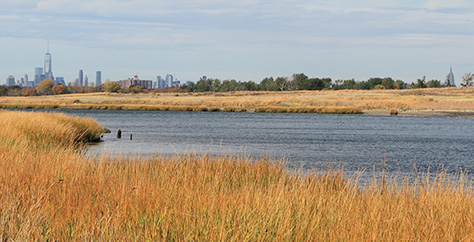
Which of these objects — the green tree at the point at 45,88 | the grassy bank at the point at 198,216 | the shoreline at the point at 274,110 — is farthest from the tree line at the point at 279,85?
the grassy bank at the point at 198,216

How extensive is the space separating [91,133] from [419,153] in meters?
17.2

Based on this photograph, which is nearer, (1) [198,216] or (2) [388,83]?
(1) [198,216]

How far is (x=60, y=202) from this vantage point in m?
7.00

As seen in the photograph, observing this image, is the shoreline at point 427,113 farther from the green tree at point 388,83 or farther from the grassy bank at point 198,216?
the green tree at point 388,83

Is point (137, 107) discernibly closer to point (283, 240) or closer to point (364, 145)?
point (364, 145)

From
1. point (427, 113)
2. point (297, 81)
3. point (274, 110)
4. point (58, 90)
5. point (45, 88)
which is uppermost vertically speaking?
point (297, 81)

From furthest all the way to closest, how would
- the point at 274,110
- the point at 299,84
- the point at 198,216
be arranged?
the point at 299,84
the point at 274,110
the point at 198,216

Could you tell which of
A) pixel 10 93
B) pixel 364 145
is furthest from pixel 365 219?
pixel 10 93

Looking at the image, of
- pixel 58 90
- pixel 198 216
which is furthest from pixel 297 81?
pixel 198 216

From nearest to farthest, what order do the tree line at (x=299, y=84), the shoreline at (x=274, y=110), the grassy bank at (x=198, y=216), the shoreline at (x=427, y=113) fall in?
1. the grassy bank at (x=198, y=216)
2. the shoreline at (x=427, y=113)
3. the shoreline at (x=274, y=110)
4. the tree line at (x=299, y=84)

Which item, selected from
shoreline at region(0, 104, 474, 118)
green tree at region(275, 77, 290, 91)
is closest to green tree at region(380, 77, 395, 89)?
green tree at region(275, 77, 290, 91)

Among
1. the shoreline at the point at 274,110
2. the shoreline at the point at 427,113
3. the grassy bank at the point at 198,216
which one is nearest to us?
the grassy bank at the point at 198,216

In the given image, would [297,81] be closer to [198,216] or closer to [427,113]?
[427,113]

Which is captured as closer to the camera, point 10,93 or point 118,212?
point 118,212
